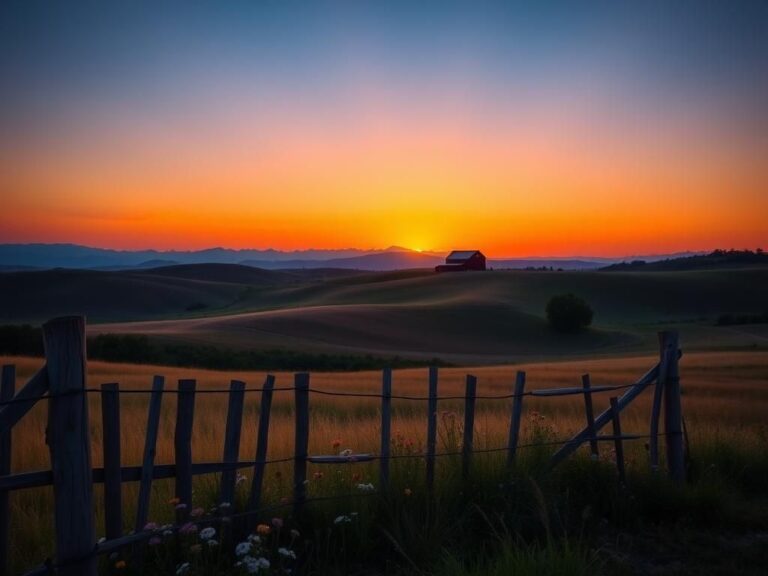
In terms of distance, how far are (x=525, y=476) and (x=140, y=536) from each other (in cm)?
334

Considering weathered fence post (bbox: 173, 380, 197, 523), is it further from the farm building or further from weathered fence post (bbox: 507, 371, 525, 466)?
the farm building

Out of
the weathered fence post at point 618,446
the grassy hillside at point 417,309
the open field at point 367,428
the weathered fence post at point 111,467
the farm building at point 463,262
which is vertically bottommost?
the grassy hillside at point 417,309

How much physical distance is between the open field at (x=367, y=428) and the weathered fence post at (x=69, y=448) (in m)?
1.50

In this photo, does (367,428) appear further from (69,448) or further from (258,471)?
(69,448)

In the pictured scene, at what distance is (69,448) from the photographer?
404cm

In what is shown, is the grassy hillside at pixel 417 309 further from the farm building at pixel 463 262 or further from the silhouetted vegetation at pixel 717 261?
the silhouetted vegetation at pixel 717 261

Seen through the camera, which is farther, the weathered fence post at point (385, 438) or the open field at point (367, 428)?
the open field at point (367, 428)

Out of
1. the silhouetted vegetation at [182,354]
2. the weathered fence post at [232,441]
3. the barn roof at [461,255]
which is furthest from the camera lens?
the barn roof at [461,255]

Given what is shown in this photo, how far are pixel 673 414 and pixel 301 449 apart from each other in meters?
4.51

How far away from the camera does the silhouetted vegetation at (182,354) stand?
3666cm

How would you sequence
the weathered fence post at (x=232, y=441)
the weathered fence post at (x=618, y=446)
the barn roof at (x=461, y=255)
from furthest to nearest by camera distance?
the barn roof at (x=461, y=255), the weathered fence post at (x=618, y=446), the weathered fence post at (x=232, y=441)

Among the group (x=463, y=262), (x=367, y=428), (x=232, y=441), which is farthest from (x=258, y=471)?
(x=463, y=262)

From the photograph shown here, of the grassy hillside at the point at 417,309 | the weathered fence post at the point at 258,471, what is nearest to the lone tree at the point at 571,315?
the grassy hillside at the point at 417,309

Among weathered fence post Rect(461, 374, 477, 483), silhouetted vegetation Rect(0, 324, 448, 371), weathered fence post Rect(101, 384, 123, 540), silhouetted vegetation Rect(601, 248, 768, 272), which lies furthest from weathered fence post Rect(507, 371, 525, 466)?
silhouetted vegetation Rect(601, 248, 768, 272)
